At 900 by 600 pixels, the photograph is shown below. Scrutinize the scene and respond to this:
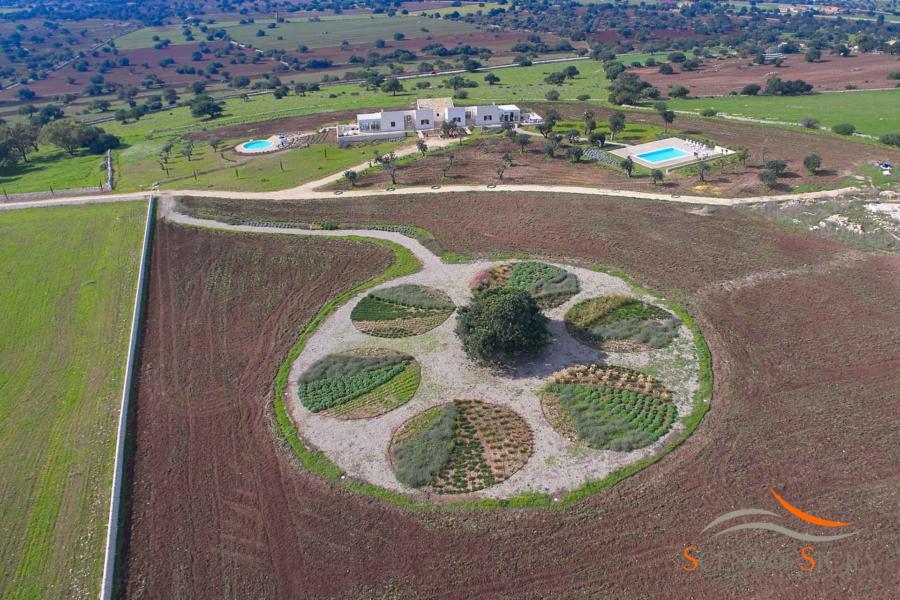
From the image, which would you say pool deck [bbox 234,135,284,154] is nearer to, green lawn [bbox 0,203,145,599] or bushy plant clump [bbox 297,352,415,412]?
green lawn [bbox 0,203,145,599]

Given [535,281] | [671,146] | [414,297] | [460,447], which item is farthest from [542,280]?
[671,146]

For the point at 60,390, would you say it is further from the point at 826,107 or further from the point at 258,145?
the point at 826,107

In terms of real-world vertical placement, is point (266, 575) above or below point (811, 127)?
below

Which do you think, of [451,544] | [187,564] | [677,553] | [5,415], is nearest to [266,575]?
[187,564]

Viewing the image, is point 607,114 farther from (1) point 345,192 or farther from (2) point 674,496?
(2) point 674,496

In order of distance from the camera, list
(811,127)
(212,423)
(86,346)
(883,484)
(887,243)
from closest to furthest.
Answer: (883,484)
(212,423)
(86,346)
(887,243)
(811,127)

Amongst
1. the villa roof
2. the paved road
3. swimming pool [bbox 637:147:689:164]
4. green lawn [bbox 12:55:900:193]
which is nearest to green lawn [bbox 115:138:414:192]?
green lawn [bbox 12:55:900:193]

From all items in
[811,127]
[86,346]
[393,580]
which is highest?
[811,127]
